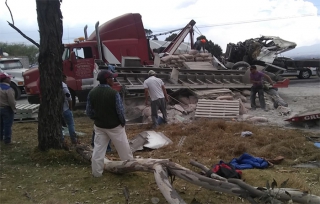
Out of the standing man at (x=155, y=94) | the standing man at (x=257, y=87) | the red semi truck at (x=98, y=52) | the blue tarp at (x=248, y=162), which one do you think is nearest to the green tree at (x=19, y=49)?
the red semi truck at (x=98, y=52)

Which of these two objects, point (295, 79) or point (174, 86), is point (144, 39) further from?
point (295, 79)

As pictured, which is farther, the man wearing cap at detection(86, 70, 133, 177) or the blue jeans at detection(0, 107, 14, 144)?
the blue jeans at detection(0, 107, 14, 144)

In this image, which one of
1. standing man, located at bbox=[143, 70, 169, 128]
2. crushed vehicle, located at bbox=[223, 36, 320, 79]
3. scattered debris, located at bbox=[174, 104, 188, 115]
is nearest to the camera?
standing man, located at bbox=[143, 70, 169, 128]

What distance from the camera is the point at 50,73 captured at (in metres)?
6.46

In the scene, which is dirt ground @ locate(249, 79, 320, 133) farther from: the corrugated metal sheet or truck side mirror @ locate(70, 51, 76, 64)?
truck side mirror @ locate(70, 51, 76, 64)

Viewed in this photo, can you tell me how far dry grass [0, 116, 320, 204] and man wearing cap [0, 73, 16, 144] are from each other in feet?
1.00

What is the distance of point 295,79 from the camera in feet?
74.3

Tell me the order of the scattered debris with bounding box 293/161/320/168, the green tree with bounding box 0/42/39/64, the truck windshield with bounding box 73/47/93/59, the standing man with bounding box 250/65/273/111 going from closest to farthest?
the scattered debris with bounding box 293/161/320/168 < the standing man with bounding box 250/65/273/111 < the truck windshield with bounding box 73/47/93/59 < the green tree with bounding box 0/42/39/64

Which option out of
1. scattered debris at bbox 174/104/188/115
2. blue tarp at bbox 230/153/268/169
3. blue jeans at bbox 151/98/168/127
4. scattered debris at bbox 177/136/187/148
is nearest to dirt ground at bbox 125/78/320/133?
scattered debris at bbox 174/104/188/115

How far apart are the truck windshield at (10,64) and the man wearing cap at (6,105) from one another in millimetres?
11911

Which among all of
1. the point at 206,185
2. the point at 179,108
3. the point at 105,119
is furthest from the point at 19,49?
the point at 206,185

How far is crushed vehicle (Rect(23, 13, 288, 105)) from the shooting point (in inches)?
485

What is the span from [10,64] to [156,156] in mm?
14732

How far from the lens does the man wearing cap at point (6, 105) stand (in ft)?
25.1
